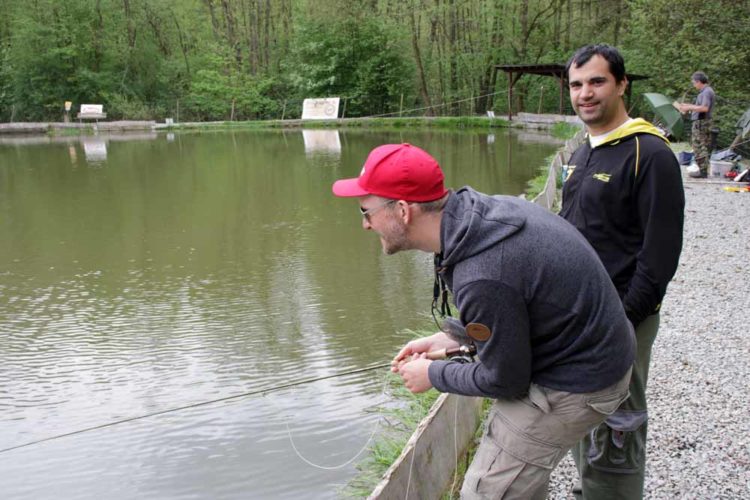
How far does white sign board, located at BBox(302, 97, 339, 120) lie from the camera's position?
120 ft

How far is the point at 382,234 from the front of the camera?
174 cm

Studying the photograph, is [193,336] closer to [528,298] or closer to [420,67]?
[528,298]

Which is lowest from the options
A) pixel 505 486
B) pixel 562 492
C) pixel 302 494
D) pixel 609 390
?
pixel 302 494

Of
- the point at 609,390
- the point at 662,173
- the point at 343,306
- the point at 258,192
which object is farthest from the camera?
the point at 258,192

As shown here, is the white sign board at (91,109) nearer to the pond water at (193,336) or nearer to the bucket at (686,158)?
the pond water at (193,336)

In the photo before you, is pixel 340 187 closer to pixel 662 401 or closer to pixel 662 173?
pixel 662 173

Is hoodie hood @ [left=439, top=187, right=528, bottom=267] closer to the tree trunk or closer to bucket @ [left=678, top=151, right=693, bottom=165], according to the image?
bucket @ [left=678, top=151, right=693, bottom=165]

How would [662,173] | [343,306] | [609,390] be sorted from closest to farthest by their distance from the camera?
[609,390]
[662,173]
[343,306]

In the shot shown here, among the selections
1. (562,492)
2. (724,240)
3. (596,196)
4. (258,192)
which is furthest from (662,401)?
(258,192)

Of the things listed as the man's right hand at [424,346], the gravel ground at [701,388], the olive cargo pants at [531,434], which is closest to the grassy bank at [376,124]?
the gravel ground at [701,388]

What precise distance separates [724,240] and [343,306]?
4.66 metres

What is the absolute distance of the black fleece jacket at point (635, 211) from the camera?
210 cm

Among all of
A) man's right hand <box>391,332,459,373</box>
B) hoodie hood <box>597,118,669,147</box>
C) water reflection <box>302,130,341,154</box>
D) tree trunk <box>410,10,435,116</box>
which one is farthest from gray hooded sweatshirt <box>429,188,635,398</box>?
tree trunk <box>410,10,435,116</box>

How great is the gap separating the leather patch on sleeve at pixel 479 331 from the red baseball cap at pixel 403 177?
33 cm
